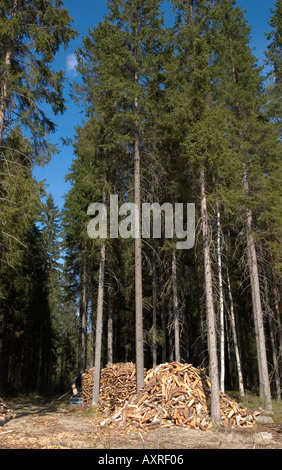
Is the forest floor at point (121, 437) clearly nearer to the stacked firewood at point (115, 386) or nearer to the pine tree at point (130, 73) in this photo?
the stacked firewood at point (115, 386)

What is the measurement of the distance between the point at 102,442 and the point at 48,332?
84.9 feet

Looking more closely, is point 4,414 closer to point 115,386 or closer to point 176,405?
point 115,386

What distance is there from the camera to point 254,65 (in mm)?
16203

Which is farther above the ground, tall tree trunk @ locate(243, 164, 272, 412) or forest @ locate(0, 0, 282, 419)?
forest @ locate(0, 0, 282, 419)

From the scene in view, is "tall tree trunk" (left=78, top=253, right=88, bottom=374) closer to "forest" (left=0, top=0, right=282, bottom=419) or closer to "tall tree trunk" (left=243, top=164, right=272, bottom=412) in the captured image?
"forest" (left=0, top=0, right=282, bottom=419)

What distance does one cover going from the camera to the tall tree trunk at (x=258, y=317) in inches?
504

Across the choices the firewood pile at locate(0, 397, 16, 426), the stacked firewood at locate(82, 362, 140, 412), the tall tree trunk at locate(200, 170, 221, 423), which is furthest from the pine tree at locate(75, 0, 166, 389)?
the firewood pile at locate(0, 397, 16, 426)

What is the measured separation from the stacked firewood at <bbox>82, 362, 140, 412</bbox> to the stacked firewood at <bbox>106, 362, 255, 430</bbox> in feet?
8.94

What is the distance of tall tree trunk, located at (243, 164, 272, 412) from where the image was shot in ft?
42.0

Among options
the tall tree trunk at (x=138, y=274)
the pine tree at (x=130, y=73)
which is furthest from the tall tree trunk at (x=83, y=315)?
the pine tree at (x=130, y=73)

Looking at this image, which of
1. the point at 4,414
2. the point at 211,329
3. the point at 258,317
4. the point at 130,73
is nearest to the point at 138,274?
the point at 211,329

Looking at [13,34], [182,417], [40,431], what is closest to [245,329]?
[182,417]
